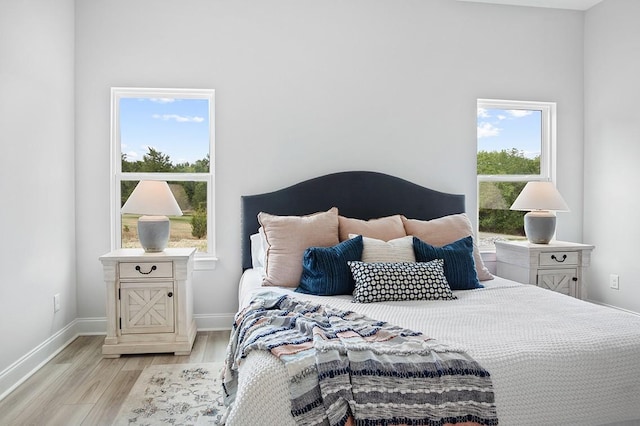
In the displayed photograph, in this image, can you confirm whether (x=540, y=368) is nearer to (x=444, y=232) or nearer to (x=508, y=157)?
(x=444, y=232)

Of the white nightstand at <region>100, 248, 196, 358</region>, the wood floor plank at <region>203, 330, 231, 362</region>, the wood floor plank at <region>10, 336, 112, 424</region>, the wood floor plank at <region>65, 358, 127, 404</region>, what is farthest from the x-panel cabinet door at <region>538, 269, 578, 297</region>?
the wood floor plank at <region>10, 336, 112, 424</region>

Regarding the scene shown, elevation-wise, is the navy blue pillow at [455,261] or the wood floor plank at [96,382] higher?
the navy blue pillow at [455,261]

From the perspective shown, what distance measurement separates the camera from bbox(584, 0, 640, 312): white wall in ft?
12.0

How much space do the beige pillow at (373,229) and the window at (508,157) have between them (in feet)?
4.11

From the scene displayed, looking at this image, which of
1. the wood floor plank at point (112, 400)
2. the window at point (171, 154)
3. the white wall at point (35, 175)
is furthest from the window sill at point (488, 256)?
the white wall at point (35, 175)

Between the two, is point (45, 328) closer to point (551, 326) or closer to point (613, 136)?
point (551, 326)

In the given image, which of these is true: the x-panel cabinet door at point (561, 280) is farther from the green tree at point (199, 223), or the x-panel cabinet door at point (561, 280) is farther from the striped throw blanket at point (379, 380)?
the green tree at point (199, 223)

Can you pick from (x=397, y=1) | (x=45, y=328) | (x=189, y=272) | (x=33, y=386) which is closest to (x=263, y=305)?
(x=189, y=272)

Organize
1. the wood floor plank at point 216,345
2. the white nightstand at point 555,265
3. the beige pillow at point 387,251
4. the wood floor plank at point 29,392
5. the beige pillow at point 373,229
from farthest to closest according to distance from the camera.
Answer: the white nightstand at point 555,265 < the beige pillow at point 373,229 < the wood floor plank at point 216,345 < the beige pillow at point 387,251 < the wood floor plank at point 29,392

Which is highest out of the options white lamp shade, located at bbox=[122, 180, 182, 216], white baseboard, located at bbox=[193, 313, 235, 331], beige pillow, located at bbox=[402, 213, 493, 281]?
white lamp shade, located at bbox=[122, 180, 182, 216]

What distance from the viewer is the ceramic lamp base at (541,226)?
11.8 feet

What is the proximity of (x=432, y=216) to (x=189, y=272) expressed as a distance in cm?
204

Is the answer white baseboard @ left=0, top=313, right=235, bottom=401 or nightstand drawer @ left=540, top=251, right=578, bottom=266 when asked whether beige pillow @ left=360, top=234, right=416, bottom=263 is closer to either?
nightstand drawer @ left=540, top=251, right=578, bottom=266

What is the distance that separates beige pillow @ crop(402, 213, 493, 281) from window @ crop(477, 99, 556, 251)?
895 millimetres
